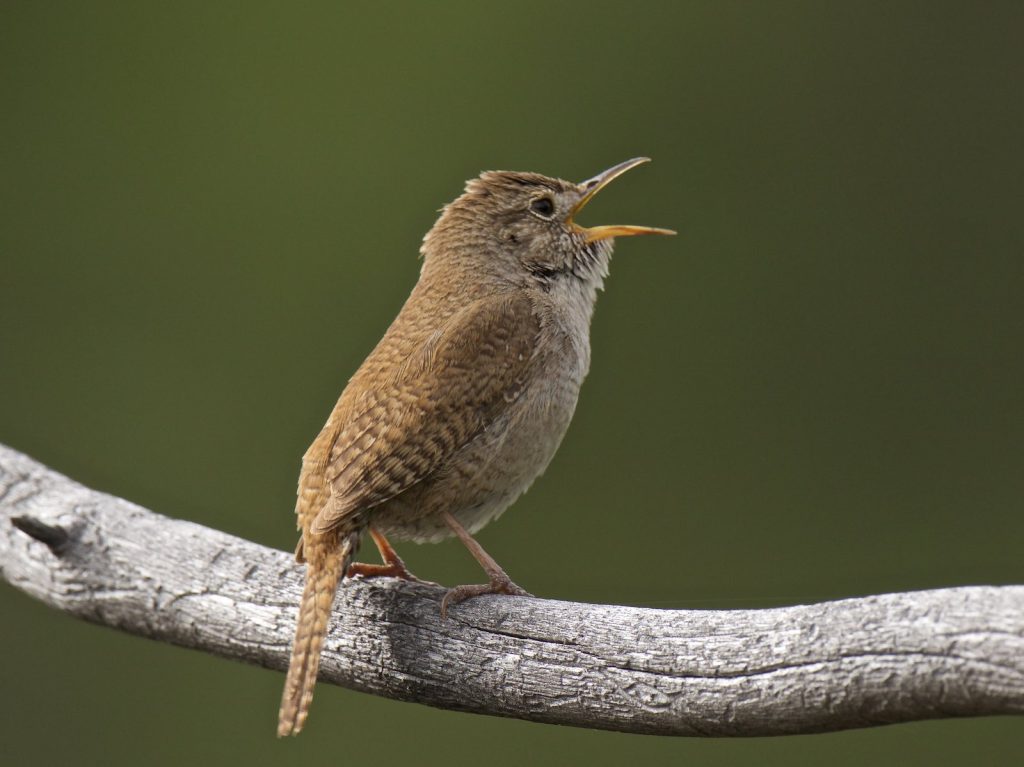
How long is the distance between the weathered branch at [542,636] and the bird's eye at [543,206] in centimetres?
134

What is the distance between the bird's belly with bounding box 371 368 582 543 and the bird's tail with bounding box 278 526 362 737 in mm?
219

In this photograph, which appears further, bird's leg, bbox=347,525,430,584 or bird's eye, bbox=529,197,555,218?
bird's eye, bbox=529,197,555,218

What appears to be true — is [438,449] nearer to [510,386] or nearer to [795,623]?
[510,386]

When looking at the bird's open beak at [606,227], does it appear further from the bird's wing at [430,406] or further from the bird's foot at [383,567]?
the bird's foot at [383,567]

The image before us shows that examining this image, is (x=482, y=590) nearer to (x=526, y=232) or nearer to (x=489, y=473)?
(x=489, y=473)

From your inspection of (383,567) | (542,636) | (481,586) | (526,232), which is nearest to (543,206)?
(526,232)

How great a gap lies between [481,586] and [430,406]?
47 centimetres

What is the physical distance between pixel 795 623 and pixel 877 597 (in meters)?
0.18

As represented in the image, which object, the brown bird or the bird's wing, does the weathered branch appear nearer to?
the brown bird

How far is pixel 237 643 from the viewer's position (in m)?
3.23

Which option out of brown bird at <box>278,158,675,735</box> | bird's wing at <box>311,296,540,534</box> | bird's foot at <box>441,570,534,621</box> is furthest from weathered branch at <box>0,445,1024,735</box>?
bird's wing at <box>311,296,540,534</box>

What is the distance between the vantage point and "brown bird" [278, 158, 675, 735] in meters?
3.03

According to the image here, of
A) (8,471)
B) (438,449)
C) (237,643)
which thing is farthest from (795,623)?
(8,471)

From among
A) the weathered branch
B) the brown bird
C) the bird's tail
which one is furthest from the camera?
the brown bird
